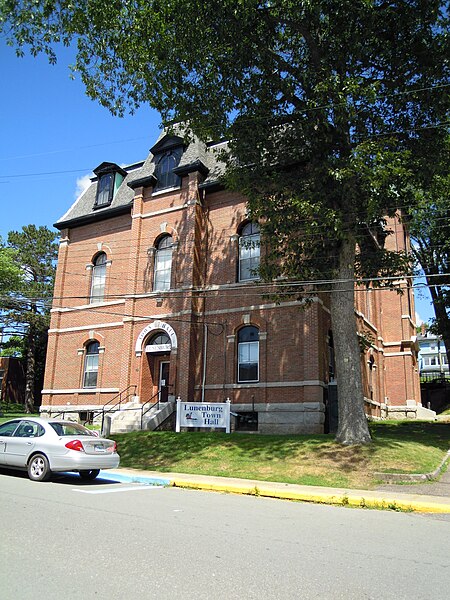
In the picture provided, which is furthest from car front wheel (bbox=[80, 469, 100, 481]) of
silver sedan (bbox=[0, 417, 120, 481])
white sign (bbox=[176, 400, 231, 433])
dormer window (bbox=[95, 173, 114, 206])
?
dormer window (bbox=[95, 173, 114, 206])

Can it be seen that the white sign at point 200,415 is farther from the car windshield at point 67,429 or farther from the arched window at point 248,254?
the car windshield at point 67,429

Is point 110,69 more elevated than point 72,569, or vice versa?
point 110,69

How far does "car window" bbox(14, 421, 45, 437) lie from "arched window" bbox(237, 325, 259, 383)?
421 inches

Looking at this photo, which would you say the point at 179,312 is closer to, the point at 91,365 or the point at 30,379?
the point at 91,365

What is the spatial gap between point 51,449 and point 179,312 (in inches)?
476

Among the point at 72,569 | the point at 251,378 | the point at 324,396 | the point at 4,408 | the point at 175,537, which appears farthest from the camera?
the point at 4,408

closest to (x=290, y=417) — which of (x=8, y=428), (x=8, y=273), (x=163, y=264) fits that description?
(x=163, y=264)

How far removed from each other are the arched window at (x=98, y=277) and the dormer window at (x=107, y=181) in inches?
116

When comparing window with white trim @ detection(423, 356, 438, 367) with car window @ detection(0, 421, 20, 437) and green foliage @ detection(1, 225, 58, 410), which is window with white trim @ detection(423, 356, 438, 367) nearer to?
green foliage @ detection(1, 225, 58, 410)

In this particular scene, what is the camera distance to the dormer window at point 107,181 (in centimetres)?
2763

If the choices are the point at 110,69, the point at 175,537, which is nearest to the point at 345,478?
the point at 175,537

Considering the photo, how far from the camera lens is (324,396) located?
772 inches

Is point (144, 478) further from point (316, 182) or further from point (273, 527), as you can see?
point (316, 182)

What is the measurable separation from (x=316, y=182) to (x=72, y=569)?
1263 cm
